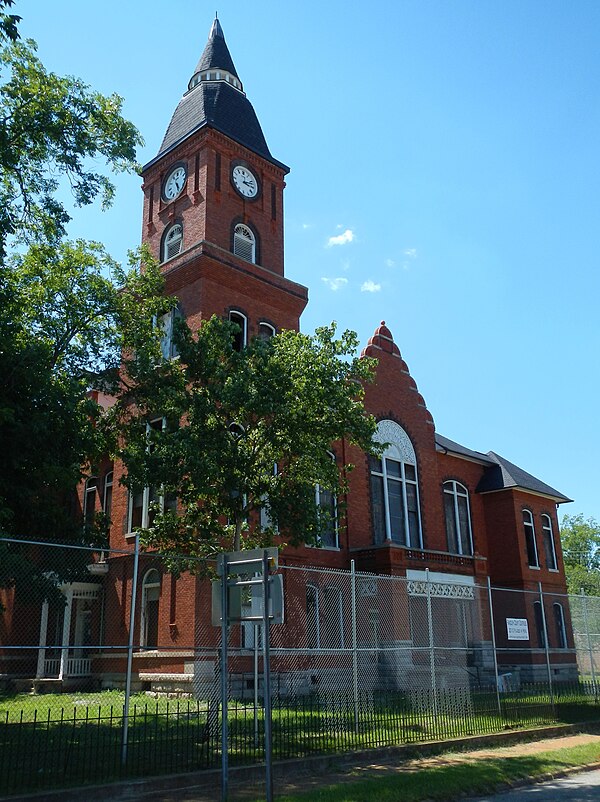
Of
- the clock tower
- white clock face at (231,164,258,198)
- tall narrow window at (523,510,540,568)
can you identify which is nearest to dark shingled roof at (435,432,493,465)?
tall narrow window at (523,510,540,568)

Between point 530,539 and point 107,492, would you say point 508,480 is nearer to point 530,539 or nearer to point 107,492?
point 530,539

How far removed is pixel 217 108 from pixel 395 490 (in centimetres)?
1693

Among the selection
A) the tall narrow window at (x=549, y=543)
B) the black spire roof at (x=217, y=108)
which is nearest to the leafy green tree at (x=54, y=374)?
the black spire roof at (x=217, y=108)

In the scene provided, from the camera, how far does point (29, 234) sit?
62.0 feet

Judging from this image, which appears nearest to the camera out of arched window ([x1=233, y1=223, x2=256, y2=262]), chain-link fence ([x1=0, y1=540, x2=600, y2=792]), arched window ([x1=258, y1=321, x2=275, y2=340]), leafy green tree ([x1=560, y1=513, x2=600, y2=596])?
chain-link fence ([x1=0, y1=540, x2=600, y2=792])

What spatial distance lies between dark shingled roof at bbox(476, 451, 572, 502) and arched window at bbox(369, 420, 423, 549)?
652 cm

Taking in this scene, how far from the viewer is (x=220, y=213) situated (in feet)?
90.2

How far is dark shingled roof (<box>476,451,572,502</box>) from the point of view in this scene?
1405 inches

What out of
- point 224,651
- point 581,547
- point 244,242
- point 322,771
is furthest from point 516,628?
point 581,547

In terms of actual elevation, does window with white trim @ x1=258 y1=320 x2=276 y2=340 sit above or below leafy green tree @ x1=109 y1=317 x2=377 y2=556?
above

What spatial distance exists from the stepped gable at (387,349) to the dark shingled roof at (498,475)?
2.53 m

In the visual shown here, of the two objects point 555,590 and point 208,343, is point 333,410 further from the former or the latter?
point 555,590

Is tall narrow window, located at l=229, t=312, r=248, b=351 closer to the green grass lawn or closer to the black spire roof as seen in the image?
the black spire roof

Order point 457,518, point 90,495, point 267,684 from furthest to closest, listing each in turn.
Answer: point 457,518
point 90,495
point 267,684
